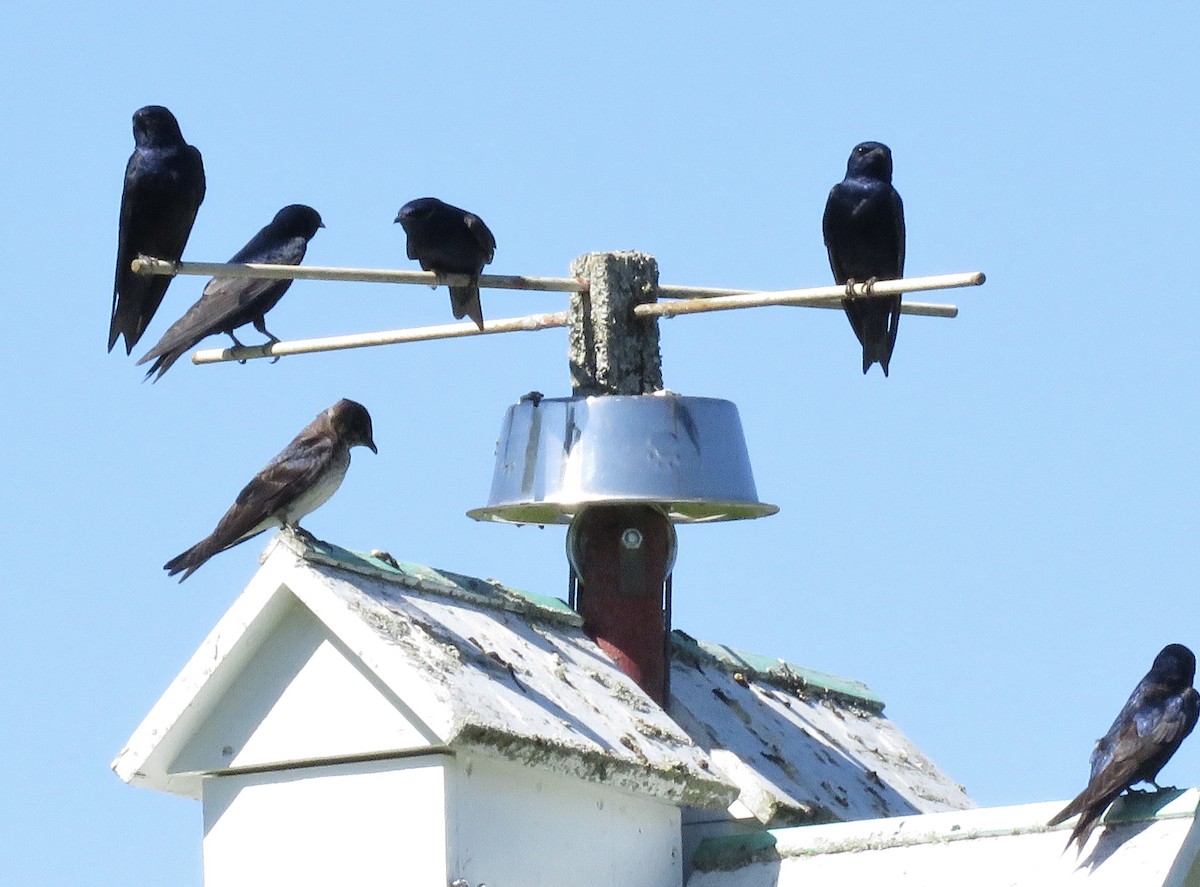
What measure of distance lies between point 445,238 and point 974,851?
363cm

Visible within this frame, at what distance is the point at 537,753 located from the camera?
6.27 meters

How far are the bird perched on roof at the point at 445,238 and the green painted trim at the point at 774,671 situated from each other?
5.66 feet

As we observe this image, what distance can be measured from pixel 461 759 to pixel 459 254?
129 inches

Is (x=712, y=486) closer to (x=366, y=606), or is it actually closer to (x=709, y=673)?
(x=709, y=673)

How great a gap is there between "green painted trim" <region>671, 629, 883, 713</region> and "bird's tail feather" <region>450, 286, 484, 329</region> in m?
1.44

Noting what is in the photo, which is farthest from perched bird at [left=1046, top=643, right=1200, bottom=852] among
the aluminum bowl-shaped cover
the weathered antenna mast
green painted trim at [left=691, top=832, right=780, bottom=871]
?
the aluminum bowl-shaped cover

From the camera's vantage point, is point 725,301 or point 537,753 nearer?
point 537,753

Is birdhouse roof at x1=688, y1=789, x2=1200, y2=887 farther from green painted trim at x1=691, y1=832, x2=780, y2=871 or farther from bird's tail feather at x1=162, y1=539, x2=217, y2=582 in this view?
bird's tail feather at x1=162, y1=539, x2=217, y2=582

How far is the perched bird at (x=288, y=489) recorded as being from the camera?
739 cm

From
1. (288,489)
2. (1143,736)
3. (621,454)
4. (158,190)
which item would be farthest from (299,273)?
(1143,736)

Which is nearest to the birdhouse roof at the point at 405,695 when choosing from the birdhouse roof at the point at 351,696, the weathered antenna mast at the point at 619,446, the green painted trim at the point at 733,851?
the birdhouse roof at the point at 351,696

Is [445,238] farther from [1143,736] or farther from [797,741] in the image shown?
[1143,736]

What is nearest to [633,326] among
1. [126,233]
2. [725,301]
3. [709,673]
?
[725,301]

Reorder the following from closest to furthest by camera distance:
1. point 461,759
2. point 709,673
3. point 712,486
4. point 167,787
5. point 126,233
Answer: point 461,759 < point 167,787 < point 712,486 < point 709,673 < point 126,233
